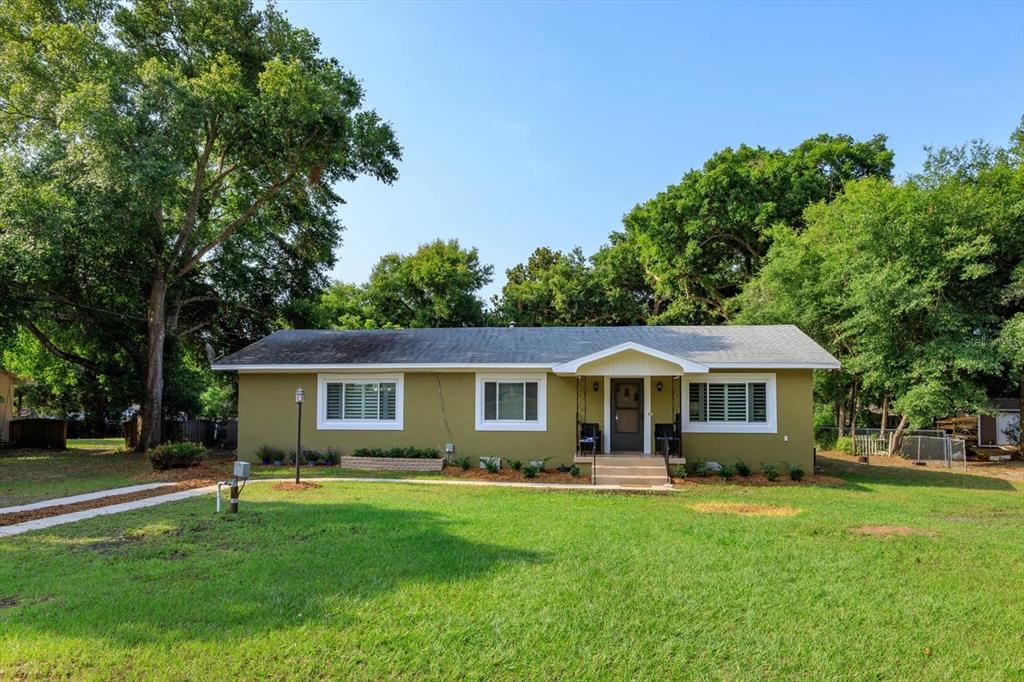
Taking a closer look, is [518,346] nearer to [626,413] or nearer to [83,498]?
[626,413]

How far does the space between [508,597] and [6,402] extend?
30929 millimetres

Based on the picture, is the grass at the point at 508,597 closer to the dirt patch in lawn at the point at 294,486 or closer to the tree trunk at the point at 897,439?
the dirt patch in lawn at the point at 294,486

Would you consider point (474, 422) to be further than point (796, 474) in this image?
Yes

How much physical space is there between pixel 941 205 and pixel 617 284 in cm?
1749

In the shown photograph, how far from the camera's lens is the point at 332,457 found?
16.0m

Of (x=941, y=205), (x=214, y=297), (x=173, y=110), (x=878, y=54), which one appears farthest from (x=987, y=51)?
(x=214, y=297)

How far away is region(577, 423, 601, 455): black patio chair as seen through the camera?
14.6 m

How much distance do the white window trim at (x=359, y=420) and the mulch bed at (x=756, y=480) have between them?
281 inches

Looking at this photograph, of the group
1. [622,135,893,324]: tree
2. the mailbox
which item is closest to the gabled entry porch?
the mailbox

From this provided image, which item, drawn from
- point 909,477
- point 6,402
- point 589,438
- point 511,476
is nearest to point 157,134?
point 511,476

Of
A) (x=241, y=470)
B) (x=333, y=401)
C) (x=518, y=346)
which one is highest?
(x=518, y=346)

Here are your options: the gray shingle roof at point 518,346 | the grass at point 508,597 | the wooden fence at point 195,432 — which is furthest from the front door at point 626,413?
the wooden fence at point 195,432

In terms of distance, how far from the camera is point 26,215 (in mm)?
15250

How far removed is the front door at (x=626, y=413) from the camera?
1537 centimetres
